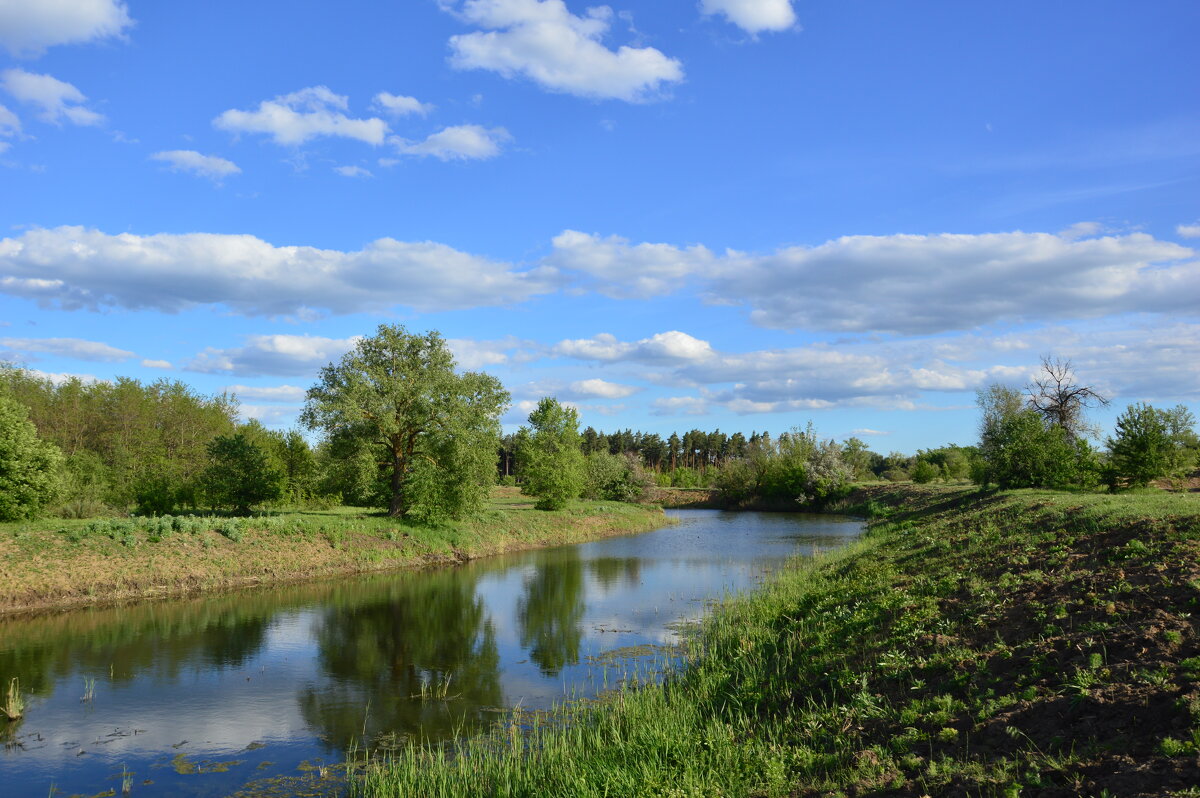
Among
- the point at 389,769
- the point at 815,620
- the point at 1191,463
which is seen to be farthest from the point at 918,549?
the point at 1191,463

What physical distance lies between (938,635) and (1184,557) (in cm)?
450

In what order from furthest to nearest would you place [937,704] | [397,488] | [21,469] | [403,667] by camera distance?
1. [397,488]
2. [21,469]
3. [403,667]
4. [937,704]

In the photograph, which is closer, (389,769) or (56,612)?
(389,769)

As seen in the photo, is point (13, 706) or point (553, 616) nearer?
point (13, 706)

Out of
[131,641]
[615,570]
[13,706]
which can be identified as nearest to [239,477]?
[131,641]

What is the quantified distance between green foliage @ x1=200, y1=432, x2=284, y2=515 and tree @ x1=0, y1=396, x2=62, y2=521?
8.92 metres

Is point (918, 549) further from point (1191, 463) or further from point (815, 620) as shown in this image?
point (1191, 463)

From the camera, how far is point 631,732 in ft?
34.2

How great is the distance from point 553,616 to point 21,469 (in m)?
22.5

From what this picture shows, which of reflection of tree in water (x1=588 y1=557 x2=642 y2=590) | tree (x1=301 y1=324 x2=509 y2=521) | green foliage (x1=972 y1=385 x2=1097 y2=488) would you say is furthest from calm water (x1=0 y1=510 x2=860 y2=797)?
green foliage (x1=972 y1=385 x2=1097 y2=488)

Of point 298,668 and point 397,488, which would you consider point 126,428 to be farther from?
point 298,668

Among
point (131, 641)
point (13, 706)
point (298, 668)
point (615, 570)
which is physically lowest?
point (615, 570)

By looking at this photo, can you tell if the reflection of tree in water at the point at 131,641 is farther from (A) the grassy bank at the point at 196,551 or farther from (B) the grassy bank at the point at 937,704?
(B) the grassy bank at the point at 937,704

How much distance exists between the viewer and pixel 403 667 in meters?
17.6
